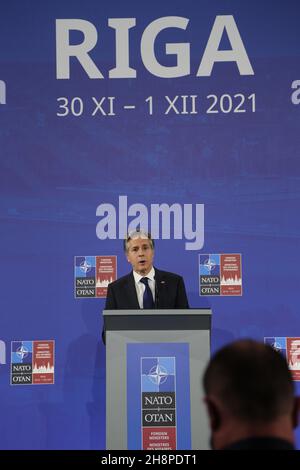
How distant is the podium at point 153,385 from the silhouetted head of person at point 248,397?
268 cm

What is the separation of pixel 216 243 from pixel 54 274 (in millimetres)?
1312

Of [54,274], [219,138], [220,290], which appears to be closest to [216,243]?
[220,290]

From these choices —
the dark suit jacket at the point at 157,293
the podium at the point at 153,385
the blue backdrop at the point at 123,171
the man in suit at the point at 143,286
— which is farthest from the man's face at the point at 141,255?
the podium at the point at 153,385

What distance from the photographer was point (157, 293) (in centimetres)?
532

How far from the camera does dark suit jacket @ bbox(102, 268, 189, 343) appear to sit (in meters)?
5.30

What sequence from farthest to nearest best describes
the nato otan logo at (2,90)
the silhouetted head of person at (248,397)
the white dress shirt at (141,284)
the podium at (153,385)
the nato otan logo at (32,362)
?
the nato otan logo at (2,90)
the nato otan logo at (32,362)
the white dress shirt at (141,284)
the podium at (153,385)
the silhouetted head of person at (248,397)

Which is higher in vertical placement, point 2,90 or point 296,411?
point 2,90

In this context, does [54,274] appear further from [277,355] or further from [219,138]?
[277,355]

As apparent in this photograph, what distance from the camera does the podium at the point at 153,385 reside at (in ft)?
11.8

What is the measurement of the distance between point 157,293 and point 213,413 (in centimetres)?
436

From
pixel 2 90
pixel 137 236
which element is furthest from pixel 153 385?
pixel 2 90

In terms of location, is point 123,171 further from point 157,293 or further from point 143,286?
point 157,293

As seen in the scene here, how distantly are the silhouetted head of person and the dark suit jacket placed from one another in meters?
4.28

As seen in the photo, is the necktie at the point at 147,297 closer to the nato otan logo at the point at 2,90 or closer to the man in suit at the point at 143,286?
the man in suit at the point at 143,286
